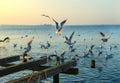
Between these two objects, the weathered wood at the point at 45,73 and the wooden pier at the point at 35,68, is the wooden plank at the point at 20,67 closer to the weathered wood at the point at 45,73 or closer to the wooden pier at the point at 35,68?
the wooden pier at the point at 35,68

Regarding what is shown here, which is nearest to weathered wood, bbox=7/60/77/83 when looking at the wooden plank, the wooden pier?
the wooden pier

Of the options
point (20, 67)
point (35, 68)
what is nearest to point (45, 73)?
point (20, 67)

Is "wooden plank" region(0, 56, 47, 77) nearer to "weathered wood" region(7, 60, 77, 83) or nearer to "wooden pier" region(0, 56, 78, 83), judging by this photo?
"wooden pier" region(0, 56, 78, 83)

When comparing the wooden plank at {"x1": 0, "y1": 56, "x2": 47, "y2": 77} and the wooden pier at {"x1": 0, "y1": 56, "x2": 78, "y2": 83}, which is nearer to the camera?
the wooden pier at {"x1": 0, "y1": 56, "x2": 78, "y2": 83}

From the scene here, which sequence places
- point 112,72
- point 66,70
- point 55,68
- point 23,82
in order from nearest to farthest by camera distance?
point 23,82, point 55,68, point 66,70, point 112,72

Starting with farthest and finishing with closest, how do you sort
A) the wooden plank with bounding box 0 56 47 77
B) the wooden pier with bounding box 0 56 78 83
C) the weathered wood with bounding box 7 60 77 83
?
the wooden plank with bounding box 0 56 47 77, the wooden pier with bounding box 0 56 78 83, the weathered wood with bounding box 7 60 77 83

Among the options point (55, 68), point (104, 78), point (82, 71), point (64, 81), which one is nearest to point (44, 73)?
point (55, 68)

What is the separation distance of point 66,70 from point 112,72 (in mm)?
16018

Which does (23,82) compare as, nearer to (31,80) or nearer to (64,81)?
(31,80)

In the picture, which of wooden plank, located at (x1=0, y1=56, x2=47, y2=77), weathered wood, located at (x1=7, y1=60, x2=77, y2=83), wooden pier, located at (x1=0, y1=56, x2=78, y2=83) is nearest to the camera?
weathered wood, located at (x1=7, y1=60, x2=77, y2=83)

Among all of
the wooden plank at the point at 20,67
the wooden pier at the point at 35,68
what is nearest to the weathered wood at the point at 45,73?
the wooden pier at the point at 35,68

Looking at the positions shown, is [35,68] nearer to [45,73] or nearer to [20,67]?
[20,67]

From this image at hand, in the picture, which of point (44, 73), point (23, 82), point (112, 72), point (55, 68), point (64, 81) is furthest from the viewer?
point (112, 72)

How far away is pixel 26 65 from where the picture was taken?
18344 millimetres
